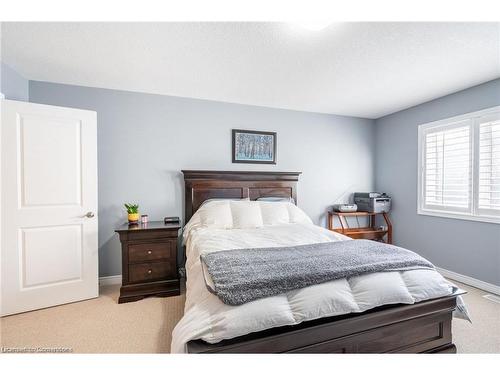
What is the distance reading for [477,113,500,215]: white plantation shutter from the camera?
8.52 feet

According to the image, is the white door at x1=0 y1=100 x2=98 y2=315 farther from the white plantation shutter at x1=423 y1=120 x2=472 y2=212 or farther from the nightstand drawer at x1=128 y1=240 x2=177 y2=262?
the white plantation shutter at x1=423 y1=120 x2=472 y2=212

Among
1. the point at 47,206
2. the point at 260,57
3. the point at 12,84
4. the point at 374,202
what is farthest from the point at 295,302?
the point at 12,84

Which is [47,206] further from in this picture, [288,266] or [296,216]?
[296,216]

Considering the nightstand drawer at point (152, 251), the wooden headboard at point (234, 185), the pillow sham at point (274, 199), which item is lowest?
the nightstand drawer at point (152, 251)

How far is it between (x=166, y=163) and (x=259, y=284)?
2.33 m

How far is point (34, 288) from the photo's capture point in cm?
226

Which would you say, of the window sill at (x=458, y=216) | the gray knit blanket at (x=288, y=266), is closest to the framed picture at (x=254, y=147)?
the gray knit blanket at (x=288, y=266)

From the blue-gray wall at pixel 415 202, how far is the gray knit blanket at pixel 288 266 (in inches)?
70.8

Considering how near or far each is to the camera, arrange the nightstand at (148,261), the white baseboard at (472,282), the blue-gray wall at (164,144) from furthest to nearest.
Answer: the blue-gray wall at (164,144) → the white baseboard at (472,282) → the nightstand at (148,261)

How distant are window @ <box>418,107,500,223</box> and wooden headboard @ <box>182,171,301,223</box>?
1856mm

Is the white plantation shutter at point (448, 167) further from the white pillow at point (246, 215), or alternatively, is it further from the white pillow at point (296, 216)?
the white pillow at point (246, 215)

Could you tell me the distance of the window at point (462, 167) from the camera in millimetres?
2641

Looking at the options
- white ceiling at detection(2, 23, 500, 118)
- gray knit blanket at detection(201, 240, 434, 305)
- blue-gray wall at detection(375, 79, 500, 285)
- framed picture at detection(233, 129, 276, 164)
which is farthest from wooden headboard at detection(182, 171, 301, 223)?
blue-gray wall at detection(375, 79, 500, 285)
